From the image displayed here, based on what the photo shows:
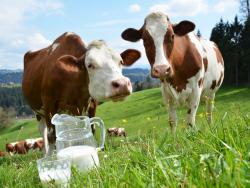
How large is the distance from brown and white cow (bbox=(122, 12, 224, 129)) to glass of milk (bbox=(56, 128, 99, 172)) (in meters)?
3.09

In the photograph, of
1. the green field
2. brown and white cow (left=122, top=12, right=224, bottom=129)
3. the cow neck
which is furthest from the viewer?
the cow neck

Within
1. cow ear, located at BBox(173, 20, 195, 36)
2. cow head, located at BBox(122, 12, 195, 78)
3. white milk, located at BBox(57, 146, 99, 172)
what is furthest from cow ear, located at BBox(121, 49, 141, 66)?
white milk, located at BBox(57, 146, 99, 172)

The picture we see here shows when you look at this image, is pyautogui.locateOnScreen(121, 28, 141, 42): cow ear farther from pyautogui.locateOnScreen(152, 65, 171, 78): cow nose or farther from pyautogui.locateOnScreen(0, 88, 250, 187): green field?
pyautogui.locateOnScreen(0, 88, 250, 187): green field

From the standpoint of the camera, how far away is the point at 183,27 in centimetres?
784

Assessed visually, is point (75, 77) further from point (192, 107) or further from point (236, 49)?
point (236, 49)

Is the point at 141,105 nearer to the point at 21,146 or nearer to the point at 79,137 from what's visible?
the point at 21,146

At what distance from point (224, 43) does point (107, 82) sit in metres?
54.1

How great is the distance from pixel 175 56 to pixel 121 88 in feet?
6.35

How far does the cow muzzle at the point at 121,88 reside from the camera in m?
5.98

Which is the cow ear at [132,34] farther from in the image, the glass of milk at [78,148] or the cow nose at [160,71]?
the glass of milk at [78,148]

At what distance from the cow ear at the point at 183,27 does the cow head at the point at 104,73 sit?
1.59 m

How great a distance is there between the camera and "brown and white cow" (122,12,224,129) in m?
7.29

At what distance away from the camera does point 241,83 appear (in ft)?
190

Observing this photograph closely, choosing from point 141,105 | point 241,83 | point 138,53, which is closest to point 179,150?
point 138,53
